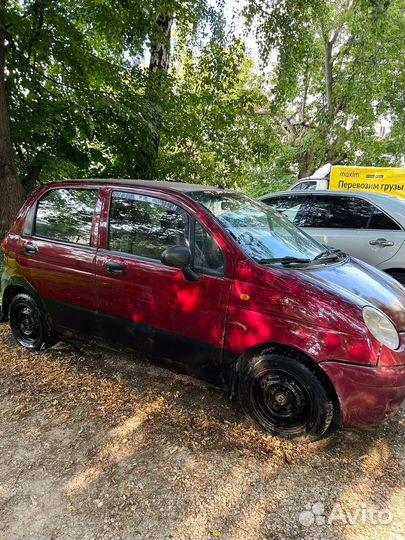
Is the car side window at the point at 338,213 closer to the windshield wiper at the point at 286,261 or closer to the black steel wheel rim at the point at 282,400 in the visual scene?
the windshield wiper at the point at 286,261

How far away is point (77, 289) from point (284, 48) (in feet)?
21.7

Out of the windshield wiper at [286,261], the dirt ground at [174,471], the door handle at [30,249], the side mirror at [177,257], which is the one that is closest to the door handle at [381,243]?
the windshield wiper at [286,261]

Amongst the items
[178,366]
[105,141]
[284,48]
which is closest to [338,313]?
[178,366]

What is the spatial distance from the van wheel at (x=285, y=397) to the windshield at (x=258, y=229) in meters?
0.77

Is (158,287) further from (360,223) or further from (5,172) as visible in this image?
(5,172)

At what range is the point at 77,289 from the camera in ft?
11.6

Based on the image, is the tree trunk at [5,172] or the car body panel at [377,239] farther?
the tree trunk at [5,172]

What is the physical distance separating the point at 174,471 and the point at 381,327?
5.25 ft

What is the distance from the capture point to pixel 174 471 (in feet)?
8.03

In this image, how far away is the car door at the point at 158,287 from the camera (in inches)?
114

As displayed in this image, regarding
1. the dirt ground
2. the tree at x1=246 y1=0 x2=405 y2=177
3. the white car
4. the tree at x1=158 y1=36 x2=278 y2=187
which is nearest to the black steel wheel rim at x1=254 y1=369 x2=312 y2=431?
the dirt ground

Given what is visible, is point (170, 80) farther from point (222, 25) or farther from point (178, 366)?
point (178, 366)

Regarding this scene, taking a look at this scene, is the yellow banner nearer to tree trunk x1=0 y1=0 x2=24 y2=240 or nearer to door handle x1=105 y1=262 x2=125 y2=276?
tree trunk x1=0 y1=0 x2=24 y2=240

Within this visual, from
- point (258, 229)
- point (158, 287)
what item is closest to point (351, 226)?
point (258, 229)
